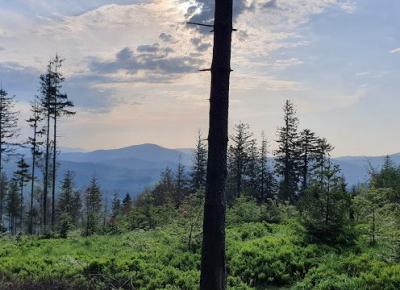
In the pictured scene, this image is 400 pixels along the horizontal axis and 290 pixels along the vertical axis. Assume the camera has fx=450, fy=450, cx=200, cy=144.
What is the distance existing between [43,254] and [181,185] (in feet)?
187

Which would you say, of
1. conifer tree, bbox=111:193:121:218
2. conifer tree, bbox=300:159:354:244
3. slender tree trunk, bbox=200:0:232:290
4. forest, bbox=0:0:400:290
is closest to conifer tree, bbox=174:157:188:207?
conifer tree, bbox=111:193:121:218

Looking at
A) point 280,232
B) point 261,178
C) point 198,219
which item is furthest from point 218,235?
point 261,178

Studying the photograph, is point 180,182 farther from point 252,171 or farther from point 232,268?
point 232,268

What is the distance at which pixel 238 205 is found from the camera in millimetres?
25359

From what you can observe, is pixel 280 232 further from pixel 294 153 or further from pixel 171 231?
pixel 294 153

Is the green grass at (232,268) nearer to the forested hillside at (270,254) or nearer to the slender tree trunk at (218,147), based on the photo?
the forested hillside at (270,254)

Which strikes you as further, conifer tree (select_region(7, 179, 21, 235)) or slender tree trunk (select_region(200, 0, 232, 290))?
conifer tree (select_region(7, 179, 21, 235))

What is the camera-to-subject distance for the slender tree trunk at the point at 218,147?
8.34 metres

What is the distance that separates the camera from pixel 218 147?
334 inches

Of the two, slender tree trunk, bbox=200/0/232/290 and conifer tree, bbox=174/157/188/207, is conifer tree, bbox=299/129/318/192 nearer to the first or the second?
conifer tree, bbox=174/157/188/207

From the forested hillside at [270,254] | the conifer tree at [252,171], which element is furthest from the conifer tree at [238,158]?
the forested hillside at [270,254]

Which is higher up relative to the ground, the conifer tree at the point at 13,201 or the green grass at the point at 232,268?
the green grass at the point at 232,268

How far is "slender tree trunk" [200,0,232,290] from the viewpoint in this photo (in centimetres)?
834

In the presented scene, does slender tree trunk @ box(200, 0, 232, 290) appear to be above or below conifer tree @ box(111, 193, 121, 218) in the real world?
above
